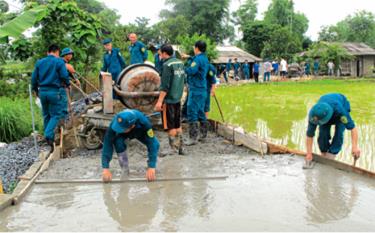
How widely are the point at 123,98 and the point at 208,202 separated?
11.4ft

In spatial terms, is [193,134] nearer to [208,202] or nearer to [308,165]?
[308,165]

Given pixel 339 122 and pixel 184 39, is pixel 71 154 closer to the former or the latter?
pixel 339 122

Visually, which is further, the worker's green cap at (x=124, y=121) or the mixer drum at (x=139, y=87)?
the mixer drum at (x=139, y=87)

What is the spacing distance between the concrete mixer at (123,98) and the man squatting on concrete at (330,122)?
9.69 feet

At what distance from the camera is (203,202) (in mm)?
4465

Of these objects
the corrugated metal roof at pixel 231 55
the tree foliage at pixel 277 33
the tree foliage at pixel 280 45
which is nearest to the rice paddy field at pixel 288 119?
the corrugated metal roof at pixel 231 55

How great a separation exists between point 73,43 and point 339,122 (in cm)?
837

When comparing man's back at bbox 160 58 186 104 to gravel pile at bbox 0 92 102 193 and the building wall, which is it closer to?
gravel pile at bbox 0 92 102 193

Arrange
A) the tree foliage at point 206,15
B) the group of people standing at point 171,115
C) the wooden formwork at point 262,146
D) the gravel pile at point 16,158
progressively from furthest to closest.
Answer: the tree foliage at point 206,15
the gravel pile at point 16,158
the wooden formwork at point 262,146
the group of people standing at point 171,115

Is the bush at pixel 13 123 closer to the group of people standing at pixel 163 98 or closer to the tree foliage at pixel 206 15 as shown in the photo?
the group of people standing at pixel 163 98

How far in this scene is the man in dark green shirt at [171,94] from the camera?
6.54m

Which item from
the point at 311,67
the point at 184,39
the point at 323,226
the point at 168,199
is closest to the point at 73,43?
the point at 168,199

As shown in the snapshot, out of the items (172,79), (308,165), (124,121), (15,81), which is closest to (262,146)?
(308,165)

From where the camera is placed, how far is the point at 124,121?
4648mm
